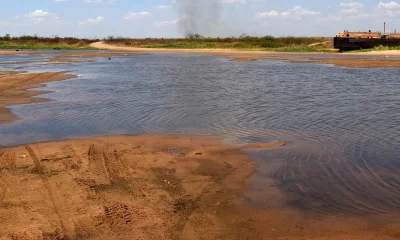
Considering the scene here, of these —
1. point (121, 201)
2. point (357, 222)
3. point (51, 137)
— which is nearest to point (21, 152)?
point (51, 137)

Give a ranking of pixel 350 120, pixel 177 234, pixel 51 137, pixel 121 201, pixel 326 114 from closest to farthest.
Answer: pixel 177 234, pixel 121 201, pixel 51 137, pixel 350 120, pixel 326 114

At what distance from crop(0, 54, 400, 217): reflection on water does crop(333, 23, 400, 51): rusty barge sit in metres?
31.9

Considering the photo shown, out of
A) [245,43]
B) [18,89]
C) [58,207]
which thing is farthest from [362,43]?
[58,207]

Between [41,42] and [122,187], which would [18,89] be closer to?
[122,187]

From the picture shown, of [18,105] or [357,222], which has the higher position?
[18,105]

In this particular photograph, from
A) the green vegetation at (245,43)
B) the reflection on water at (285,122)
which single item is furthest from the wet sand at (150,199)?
the green vegetation at (245,43)

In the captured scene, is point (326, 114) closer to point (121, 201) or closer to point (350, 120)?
point (350, 120)

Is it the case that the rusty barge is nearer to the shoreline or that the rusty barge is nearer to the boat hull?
the boat hull

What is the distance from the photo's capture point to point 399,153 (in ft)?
25.7

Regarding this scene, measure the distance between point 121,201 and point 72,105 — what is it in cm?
884

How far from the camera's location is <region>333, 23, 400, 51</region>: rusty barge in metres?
49.2

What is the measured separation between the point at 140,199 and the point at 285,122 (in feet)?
19.4

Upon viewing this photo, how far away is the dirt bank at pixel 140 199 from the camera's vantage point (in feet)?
15.8

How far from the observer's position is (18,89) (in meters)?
17.8
